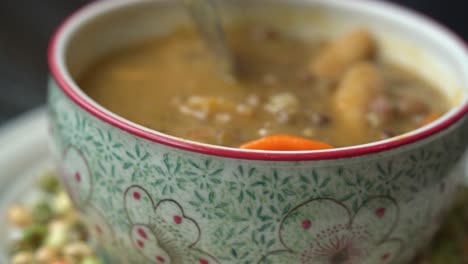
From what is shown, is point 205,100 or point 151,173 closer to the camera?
point 151,173

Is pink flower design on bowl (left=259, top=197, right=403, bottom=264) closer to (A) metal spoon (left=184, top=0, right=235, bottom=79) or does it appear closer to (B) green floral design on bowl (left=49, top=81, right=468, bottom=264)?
(B) green floral design on bowl (left=49, top=81, right=468, bottom=264)

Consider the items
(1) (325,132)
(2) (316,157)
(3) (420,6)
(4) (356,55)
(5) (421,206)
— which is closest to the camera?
(2) (316,157)

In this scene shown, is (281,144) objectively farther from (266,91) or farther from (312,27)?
(312,27)

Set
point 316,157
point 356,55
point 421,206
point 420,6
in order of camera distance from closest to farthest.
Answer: point 316,157, point 421,206, point 356,55, point 420,6

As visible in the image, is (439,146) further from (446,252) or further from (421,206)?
(446,252)

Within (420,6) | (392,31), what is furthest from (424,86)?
(420,6)

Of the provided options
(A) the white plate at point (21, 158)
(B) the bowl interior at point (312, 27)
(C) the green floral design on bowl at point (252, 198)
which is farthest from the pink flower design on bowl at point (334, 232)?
(A) the white plate at point (21, 158)
